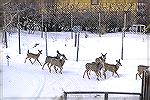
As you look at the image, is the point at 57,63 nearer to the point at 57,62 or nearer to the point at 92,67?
the point at 57,62

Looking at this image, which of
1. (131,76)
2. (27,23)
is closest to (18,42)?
(27,23)

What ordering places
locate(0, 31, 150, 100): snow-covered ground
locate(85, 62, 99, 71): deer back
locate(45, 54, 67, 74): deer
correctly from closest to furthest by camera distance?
locate(0, 31, 150, 100): snow-covered ground
locate(85, 62, 99, 71): deer back
locate(45, 54, 67, 74): deer

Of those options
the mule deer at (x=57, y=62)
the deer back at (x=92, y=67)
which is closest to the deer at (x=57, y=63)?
the mule deer at (x=57, y=62)

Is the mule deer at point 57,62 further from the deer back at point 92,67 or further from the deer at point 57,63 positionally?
the deer back at point 92,67

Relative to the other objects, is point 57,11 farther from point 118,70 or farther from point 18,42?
point 118,70

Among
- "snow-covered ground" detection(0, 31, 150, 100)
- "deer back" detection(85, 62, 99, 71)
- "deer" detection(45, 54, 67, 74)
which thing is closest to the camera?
"snow-covered ground" detection(0, 31, 150, 100)

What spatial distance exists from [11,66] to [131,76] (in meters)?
1.46

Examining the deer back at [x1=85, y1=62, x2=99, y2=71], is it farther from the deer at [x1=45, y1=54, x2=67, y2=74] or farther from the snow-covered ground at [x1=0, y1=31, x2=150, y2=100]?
the deer at [x1=45, y1=54, x2=67, y2=74]

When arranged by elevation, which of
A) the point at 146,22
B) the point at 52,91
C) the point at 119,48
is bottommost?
the point at 52,91

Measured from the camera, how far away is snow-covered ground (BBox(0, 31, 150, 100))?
3.88 meters

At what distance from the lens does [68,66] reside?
514cm

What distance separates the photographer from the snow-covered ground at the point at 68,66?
3.88m

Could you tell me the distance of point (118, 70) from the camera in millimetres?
4977

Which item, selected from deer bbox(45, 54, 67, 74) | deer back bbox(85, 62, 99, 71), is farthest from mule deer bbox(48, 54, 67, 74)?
deer back bbox(85, 62, 99, 71)
